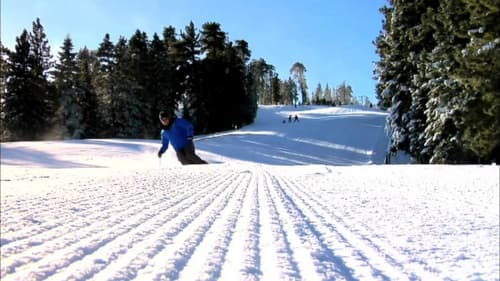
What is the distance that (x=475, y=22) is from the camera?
1575 centimetres

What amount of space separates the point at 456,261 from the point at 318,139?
1559 inches

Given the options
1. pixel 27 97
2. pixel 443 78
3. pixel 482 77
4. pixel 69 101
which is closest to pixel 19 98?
pixel 27 97

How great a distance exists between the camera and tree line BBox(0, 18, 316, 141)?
139 ft

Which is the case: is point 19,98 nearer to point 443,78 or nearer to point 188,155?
point 188,155

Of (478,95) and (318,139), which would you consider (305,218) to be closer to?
(478,95)

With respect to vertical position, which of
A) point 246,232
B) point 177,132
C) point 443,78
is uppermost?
point 443,78

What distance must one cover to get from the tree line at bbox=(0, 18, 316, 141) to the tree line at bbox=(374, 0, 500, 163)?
2700cm

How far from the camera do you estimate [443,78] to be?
59.9 ft

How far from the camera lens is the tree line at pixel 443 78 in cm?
1491

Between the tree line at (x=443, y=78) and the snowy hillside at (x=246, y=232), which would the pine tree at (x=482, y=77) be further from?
the snowy hillside at (x=246, y=232)

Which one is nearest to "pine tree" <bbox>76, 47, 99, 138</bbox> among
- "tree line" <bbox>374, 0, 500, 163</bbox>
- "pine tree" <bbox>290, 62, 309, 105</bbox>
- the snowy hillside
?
"tree line" <bbox>374, 0, 500, 163</bbox>

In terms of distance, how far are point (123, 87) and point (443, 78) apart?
33924 millimetres

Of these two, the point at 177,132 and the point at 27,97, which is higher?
the point at 27,97

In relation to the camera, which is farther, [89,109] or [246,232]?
[89,109]
